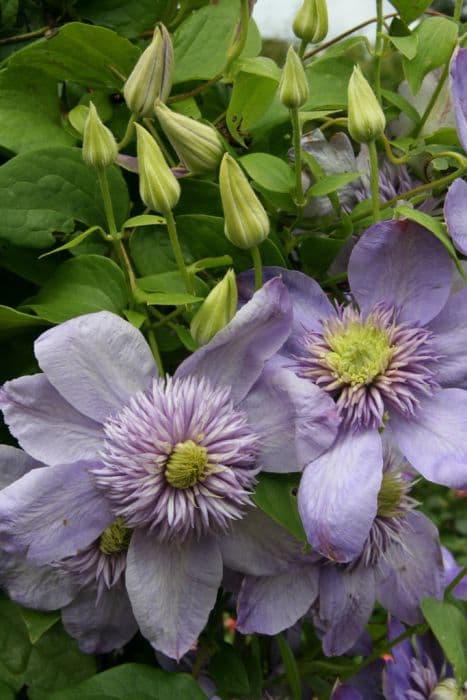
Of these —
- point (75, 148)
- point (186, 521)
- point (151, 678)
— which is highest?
point (75, 148)

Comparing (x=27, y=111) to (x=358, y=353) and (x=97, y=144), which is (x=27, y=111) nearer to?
(x=97, y=144)

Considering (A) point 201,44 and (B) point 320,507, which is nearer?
(B) point 320,507

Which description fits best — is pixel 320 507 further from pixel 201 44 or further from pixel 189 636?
pixel 201 44

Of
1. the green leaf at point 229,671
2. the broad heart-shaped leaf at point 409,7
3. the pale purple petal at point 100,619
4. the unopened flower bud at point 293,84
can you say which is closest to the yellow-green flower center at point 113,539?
the pale purple petal at point 100,619

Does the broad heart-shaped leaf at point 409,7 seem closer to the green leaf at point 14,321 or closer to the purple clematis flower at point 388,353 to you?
the purple clematis flower at point 388,353

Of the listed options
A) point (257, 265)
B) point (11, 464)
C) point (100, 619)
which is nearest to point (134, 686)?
point (100, 619)

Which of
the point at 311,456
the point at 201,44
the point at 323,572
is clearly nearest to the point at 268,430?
the point at 311,456
